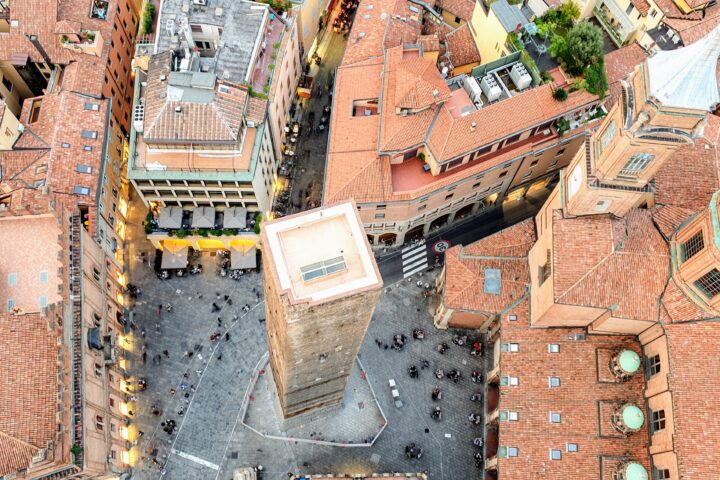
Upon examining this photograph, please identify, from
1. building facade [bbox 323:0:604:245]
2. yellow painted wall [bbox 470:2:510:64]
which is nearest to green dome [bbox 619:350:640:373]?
building facade [bbox 323:0:604:245]

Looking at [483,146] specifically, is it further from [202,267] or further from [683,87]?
[202,267]

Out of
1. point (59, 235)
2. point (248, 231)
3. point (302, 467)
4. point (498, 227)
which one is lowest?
point (302, 467)

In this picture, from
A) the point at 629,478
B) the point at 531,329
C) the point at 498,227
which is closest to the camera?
the point at 629,478

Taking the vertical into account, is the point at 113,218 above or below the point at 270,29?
below

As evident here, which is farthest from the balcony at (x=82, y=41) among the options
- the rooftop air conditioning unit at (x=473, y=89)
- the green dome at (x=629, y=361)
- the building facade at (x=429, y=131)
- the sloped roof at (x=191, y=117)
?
the green dome at (x=629, y=361)

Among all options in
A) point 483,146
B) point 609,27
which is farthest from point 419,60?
point 609,27

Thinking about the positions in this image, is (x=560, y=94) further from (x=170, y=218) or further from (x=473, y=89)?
(x=170, y=218)

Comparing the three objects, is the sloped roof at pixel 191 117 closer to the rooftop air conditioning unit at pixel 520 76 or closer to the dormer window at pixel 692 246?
the rooftop air conditioning unit at pixel 520 76

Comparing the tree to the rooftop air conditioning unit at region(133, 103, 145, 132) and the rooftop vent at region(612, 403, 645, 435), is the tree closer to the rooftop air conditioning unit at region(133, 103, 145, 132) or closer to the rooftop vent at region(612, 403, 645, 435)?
the rooftop vent at region(612, 403, 645, 435)
